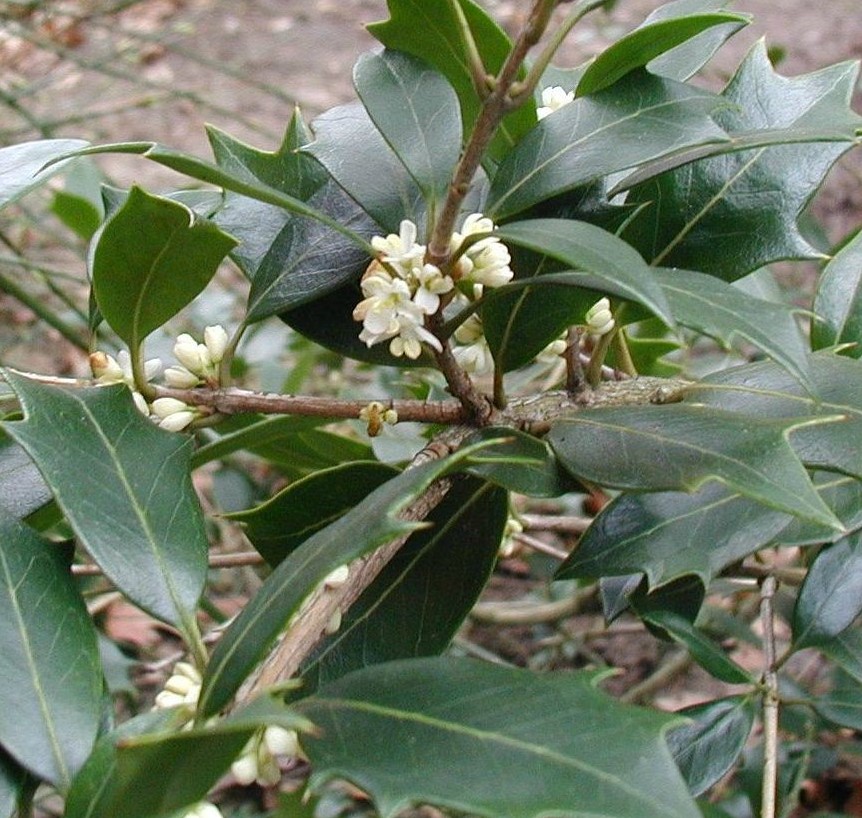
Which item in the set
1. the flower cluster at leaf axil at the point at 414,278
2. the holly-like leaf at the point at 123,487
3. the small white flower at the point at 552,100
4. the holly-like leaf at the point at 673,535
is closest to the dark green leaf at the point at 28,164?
the holly-like leaf at the point at 123,487

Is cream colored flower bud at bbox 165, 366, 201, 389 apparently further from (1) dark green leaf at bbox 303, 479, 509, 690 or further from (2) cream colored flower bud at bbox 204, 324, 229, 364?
(1) dark green leaf at bbox 303, 479, 509, 690

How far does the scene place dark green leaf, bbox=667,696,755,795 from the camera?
83 cm

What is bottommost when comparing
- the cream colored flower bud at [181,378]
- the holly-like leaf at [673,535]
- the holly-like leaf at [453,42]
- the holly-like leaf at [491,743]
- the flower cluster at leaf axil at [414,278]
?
the holly-like leaf at [673,535]

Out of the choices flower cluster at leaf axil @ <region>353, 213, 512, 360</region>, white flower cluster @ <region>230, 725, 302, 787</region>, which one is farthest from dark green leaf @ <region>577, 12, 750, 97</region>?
white flower cluster @ <region>230, 725, 302, 787</region>

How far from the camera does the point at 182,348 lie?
2.66 feet

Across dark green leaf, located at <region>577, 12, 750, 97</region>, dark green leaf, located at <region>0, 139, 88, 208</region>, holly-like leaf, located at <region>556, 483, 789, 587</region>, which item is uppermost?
dark green leaf, located at <region>0, 139, 88, 208</region>

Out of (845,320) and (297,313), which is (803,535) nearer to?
(845,320)

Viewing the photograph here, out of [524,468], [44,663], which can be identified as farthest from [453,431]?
[44,663]

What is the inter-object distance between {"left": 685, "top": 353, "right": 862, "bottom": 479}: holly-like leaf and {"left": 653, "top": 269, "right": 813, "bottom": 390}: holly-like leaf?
87 millimetres

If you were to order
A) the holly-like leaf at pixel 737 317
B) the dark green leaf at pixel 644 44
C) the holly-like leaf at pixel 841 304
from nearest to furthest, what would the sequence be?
the holly-like leaf at pixel 737 317, the dark green leaf at pixel 644 44, the holly-like leaf at pixel 841 304

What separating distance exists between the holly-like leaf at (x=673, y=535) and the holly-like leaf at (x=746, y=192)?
6.8 inches

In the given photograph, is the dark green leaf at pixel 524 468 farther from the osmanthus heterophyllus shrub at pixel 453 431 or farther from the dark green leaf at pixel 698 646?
the dark green leaf at pixel 698 646

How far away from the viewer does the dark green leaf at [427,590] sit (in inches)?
28.8

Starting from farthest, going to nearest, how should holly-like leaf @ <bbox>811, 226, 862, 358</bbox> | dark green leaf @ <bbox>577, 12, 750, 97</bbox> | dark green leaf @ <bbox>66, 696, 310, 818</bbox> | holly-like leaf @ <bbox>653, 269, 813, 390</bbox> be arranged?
holly-like leaf @ <bbox>811, 226, 862, 358</bbox>
dark green leaf @ <bbox>577, 12, 750, 97</bbox>
holly-like leaf @ <bbox>653, 269, 813, 390</bbox>
dark green leaf @ <bbox>66, 696, 310, 818</bbox>
